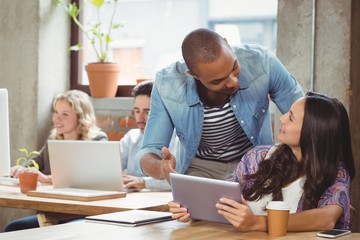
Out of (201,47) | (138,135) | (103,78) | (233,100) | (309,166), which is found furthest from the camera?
(103,78)

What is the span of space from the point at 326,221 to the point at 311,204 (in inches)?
7.1

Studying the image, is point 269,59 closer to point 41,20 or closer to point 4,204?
point 4,204

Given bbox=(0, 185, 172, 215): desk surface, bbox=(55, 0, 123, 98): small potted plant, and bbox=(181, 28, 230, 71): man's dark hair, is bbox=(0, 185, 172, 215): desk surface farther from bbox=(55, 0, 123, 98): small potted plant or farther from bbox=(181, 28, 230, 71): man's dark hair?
bbox=(55, 0, 123, 98): small potted plant

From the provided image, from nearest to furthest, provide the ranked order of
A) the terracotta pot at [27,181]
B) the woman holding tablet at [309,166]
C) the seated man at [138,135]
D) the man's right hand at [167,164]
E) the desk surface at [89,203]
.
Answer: the woman holding tablet at [309,166], the man's right hand at [167,164], the desk surface at [89,203], the terracotta pot at [27,181], the seated man at [138,135]

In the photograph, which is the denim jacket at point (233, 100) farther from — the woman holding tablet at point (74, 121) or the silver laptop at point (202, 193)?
the woman holding tablet at point (74, 121)

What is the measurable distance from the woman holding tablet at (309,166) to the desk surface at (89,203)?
522 mm

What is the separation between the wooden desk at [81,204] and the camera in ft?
10.4

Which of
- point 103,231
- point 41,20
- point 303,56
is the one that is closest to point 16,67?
point 41,20

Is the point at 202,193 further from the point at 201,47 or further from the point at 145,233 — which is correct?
the point at 201,47

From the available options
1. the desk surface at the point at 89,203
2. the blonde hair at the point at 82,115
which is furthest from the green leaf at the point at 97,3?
the desk surface at the point at 89,203

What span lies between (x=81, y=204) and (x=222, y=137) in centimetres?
69

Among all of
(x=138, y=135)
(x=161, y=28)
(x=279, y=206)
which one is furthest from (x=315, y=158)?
(x=161, y=28)

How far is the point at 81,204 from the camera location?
10.7ft

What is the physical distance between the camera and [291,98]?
3.27 metres
